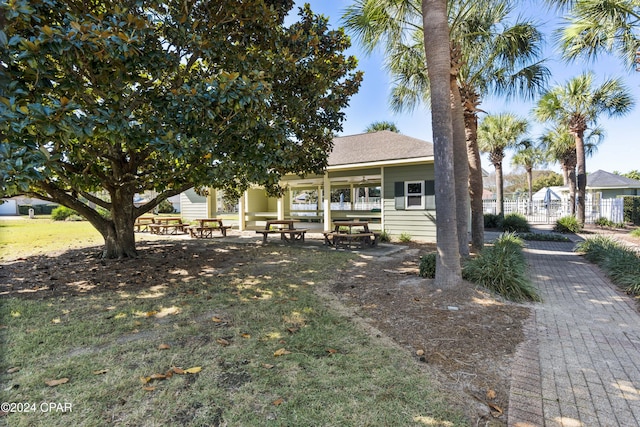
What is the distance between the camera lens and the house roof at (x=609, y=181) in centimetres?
2592

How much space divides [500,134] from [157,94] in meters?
21.9

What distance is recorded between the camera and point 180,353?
3.12 metres

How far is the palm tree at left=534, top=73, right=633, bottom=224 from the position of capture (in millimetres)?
15281

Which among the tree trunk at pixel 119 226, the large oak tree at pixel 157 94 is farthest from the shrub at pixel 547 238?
the tree trunk at pixel 119 226

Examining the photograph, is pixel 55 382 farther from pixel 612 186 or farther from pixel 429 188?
pixel 612 186

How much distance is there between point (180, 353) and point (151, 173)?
5.31 meters

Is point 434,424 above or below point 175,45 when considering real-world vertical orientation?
below

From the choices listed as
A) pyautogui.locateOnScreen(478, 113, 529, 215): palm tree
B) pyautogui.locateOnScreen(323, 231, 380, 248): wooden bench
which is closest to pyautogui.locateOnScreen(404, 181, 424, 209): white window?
pyautogui.locateOnScreen(323, 231, 380, 248): wooden bench

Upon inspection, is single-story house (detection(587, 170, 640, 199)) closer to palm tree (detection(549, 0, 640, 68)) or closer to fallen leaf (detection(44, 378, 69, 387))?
palm tree (detection(549, 0, 640, 68))

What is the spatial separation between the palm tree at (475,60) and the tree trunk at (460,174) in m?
0.05

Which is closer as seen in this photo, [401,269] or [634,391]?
[634,391]

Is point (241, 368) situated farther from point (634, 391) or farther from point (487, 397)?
point (634, 391)

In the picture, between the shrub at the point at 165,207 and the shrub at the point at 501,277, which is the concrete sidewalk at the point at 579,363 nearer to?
the shrub at the point at 501,277

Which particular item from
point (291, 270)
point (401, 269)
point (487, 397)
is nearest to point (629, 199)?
point (401, 269)
